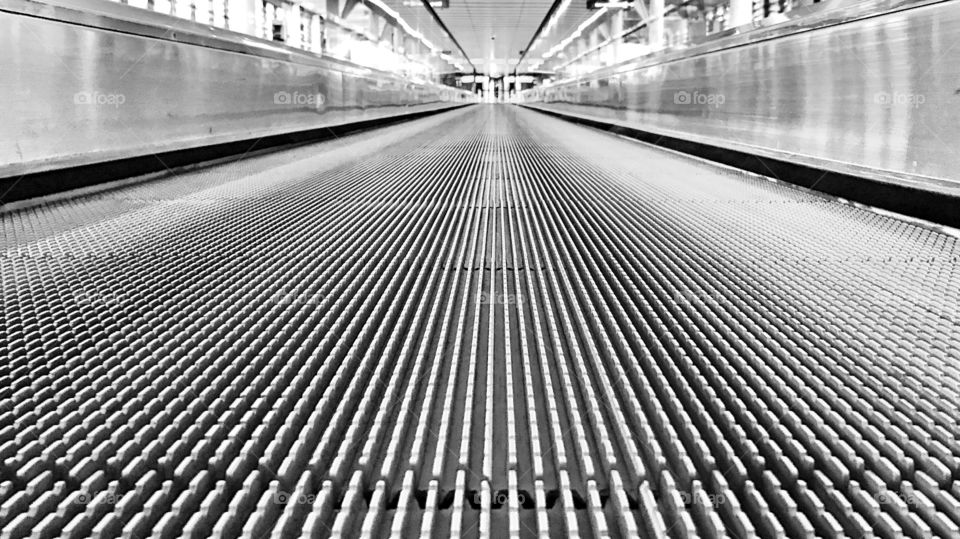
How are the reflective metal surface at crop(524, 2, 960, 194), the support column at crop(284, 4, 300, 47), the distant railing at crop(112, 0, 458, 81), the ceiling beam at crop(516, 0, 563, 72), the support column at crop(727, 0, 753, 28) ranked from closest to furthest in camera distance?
the reflective metal surface at crop(524, 2, 960, 194) < the support column at crop(727, 0, 753, 28) < the distant railing at crop(112, 0, 458, 81) < the support column at crop(284, 4, 300, 47) < the ceiling beam at crop(516, 0, 563, 72)

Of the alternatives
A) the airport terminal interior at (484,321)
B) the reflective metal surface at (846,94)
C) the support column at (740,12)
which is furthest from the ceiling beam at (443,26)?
the airport terminal interior at (484,321)

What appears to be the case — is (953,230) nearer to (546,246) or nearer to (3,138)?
(546,246)

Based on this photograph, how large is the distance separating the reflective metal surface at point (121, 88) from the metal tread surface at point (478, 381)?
1298 millimetres

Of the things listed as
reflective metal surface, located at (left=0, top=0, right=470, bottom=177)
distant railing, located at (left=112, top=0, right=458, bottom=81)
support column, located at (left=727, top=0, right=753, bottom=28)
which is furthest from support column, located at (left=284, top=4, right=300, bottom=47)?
support column, located at (left=727, top=0, right=753, bottom=28)

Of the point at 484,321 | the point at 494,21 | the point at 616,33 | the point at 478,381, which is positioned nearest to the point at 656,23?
the point at 616,33

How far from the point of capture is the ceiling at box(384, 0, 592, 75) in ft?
69.6

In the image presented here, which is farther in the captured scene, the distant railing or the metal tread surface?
the distant railing

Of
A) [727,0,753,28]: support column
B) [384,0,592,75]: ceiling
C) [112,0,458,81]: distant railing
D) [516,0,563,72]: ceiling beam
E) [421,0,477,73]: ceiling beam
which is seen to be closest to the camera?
[727,0,753,28]: support column

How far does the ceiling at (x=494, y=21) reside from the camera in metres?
21.2

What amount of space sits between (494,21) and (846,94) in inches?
948

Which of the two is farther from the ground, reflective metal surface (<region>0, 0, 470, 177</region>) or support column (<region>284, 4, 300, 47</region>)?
Result: support column (<region>284, 4, 300, 47</region>)

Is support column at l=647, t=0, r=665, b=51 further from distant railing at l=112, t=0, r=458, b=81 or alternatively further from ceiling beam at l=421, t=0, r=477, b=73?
ceiling beam at l=421, t=0, r=477, b=73

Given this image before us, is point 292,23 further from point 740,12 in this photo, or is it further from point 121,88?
point 121,88

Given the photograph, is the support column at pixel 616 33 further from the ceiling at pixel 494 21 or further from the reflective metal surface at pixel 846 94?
the reflective metal surface at pixel 846 94
